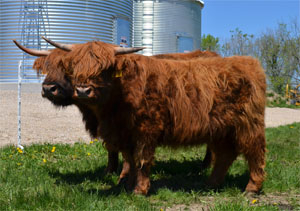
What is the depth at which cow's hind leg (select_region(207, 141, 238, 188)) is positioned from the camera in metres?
4.36

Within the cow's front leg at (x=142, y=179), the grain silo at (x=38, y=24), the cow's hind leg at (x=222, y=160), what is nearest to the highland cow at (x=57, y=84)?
the cow's front leg at (x=142, y=179)

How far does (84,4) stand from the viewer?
16.1 metres

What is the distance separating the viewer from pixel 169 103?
12.5 ft

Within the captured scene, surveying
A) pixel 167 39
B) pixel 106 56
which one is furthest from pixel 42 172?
pixel 167 39

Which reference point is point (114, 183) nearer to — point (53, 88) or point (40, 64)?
point (53, 88)

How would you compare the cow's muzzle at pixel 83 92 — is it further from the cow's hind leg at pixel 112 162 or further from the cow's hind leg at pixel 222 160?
the cow's hind leg at pixel 222 160

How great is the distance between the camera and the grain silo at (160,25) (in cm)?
2198

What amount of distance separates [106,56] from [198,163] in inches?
111

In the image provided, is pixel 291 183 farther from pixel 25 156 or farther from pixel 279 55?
pixel 279 55

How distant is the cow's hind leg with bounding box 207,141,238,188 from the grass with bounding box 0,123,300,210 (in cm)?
11

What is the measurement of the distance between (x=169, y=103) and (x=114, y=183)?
1.35 metres

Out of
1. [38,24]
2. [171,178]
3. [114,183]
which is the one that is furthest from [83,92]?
[38,24]

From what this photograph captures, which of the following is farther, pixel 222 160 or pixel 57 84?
pixel 222 160

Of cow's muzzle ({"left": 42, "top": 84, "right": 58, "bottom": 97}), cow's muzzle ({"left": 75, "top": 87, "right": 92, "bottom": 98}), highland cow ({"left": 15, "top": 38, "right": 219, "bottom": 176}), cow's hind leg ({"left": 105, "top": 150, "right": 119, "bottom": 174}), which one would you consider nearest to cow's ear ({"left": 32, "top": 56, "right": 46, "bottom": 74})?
highland cow ({"left": 15, "top": 38, "right": 219, "bottom": 176})
